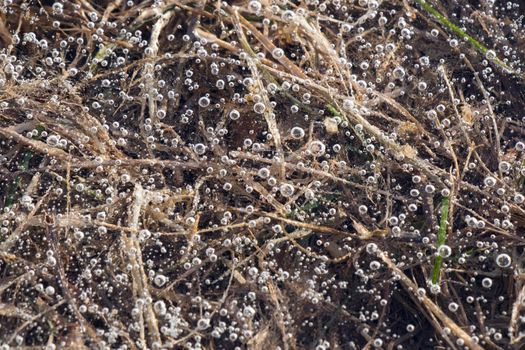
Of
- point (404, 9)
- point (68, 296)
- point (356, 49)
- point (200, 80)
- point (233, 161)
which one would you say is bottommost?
point (68, 296)

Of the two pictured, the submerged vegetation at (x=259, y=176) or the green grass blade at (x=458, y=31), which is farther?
the green grass blade at (x=458, y=31)

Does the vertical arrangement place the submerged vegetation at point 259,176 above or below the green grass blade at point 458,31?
below

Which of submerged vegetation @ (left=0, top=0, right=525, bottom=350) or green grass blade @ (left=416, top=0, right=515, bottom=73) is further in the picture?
green grass blade @ (left=416, top=0, right=515, bottom=73)

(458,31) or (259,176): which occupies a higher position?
(458,31)

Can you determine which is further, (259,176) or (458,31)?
(458,31)

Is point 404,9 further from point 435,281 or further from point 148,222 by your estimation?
point 148,222

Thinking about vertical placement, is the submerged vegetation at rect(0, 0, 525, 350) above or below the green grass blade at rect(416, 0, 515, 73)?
below

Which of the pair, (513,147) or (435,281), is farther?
(513,147)

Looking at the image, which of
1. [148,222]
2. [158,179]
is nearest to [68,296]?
[148,222]
